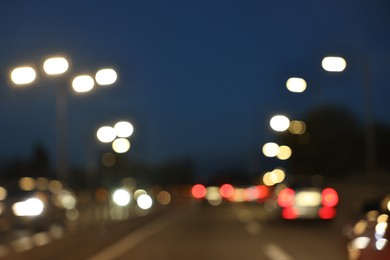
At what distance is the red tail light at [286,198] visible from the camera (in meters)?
28.9

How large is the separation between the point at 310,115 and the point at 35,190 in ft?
154

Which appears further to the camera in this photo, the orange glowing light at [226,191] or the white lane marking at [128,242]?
the orange glowing light at [226,191]

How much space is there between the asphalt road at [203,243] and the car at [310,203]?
45cm

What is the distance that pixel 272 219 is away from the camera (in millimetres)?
31031

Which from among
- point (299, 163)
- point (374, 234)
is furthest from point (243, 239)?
point (299, 163)

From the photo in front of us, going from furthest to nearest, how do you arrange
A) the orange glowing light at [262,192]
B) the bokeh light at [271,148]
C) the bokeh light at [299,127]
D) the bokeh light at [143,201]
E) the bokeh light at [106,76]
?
the bokeh light at [271,148], the bokeh light at [299,127], the orange glowing light at [262,192], the bokeh light at [143,201], the bokeh light at [106,76]

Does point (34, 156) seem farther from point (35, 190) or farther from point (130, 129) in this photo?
point (35, 190)

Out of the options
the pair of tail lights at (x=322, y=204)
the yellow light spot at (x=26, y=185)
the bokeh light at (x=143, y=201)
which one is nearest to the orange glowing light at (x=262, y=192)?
the bokeh light at (x=143, y=201)

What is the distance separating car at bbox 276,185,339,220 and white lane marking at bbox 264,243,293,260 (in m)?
6.84

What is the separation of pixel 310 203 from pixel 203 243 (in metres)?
7.13

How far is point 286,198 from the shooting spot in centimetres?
2908

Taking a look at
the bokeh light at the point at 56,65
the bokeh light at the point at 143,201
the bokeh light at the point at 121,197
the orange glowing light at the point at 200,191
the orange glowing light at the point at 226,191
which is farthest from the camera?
the orange glowing light at the point at 226,191

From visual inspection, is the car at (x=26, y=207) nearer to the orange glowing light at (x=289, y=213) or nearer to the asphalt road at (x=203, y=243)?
the asphalt road at (x=203, y=243)

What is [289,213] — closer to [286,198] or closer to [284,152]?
[286,198]
